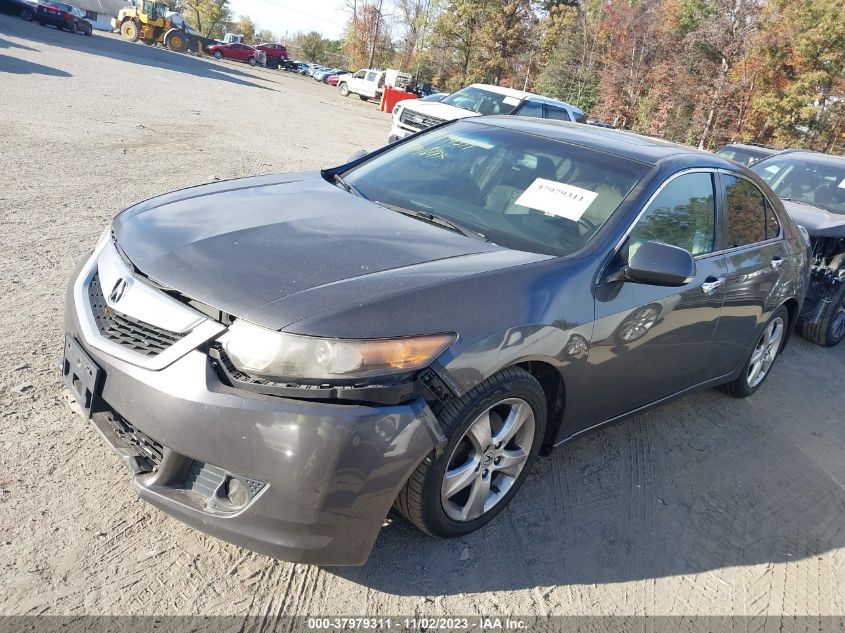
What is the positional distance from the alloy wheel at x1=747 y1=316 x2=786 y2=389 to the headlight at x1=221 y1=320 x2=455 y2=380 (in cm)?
343

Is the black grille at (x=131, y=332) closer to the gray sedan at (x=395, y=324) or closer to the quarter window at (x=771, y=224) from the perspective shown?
the gray sedan at (x=395, y=324)

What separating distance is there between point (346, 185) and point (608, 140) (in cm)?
149

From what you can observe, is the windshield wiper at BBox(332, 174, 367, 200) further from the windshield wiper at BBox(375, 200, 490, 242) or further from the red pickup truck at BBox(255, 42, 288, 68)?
the red pickup truck at BBox(255, 42, 288, 68)

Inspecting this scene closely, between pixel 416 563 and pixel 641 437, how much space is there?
6.44ft

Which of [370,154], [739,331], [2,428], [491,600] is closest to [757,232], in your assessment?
[739,331]

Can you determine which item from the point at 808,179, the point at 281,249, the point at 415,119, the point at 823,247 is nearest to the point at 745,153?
the point at 808,179

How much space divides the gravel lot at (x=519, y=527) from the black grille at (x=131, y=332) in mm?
696

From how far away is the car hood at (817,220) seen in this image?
6.41 metres

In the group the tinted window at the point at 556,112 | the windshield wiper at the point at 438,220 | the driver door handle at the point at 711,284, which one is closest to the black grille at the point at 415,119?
the tinted window at the point at 556,112

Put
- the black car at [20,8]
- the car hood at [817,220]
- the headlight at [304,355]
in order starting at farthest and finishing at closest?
the black car at [20,8], the car hood at [817,220], the headlight at [304,355]

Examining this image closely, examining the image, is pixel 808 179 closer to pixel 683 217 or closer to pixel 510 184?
pixel 683 217

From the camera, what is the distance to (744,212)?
428 cm

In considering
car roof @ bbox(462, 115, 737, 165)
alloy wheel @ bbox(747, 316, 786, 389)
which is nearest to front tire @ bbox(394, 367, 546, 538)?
car roof @ bbox(462, 115, 737, 165)

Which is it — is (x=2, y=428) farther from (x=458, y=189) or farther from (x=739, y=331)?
(x=739, y=331)
